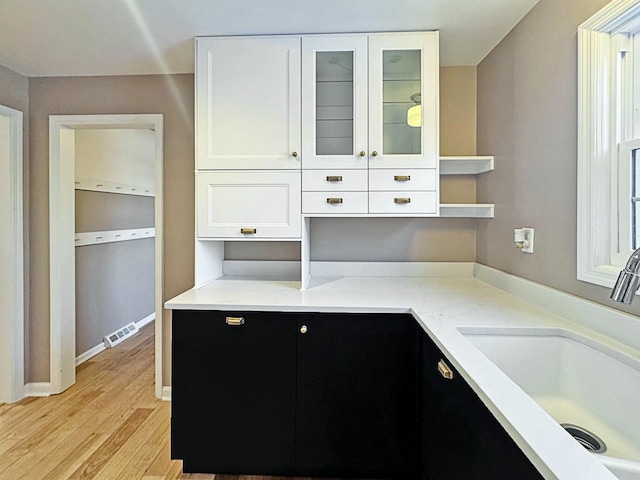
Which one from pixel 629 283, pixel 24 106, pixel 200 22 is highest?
pixel 200 22

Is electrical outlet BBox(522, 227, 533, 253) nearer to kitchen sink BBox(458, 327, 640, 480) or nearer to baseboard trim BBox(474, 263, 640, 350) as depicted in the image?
baseboard trim BBox(474, 263, 640, 350)

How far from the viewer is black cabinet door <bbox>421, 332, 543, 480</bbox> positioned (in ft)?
2.64

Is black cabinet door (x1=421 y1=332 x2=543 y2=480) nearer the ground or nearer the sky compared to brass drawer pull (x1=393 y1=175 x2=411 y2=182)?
nearer the ground

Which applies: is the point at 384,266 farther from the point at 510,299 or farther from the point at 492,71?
the point at 492,71

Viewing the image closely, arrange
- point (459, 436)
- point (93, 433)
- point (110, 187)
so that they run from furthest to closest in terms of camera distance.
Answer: point (110, 187), point (93, 433), point (459, 436)

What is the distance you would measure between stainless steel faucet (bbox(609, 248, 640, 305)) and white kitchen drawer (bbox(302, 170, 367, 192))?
4.05 feet

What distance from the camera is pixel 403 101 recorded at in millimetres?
1966

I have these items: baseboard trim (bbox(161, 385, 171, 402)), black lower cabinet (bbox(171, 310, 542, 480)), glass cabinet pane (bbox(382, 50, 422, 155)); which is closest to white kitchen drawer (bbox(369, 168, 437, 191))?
glass cabinet pane (bbox(382, 50, 422, 155))

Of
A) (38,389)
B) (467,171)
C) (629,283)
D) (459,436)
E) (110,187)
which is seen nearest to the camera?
(629,283)

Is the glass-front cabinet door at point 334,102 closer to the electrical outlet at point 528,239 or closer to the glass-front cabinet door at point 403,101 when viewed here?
the glass-front cabinet door at point 403,101

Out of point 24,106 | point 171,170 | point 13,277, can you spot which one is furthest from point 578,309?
point 24,106

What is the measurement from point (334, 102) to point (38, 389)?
2.68 m

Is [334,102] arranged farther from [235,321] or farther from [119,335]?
[119,335]

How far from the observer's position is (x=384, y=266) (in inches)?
93.3
